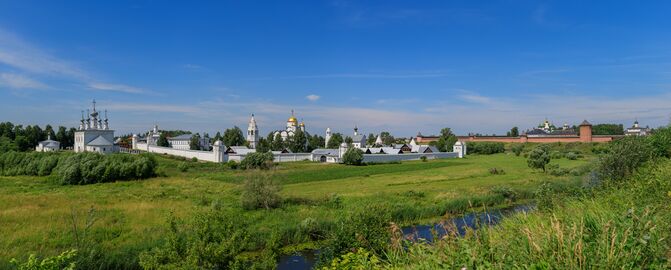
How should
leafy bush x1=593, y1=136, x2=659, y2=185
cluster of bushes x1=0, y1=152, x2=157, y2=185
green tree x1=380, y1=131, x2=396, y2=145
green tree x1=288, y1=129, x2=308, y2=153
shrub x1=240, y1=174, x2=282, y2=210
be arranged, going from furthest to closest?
green tree x1=380, y1=131, x2=396, y2=145 → green tree x1=288, y1=129, x2=308, y2=153 → cluster of bushes x1=0, y1=152, x2=157, y2=185 → shrub x1=240, y1=174, x2=282, y2=210 → leafy bush x1=593, y1=136, x2=659, y2=185

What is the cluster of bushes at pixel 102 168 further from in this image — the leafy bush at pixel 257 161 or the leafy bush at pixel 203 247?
the leafy bush at pixel 203 247

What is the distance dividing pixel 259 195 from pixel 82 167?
26921mm

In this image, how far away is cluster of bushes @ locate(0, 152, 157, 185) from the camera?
4206cm

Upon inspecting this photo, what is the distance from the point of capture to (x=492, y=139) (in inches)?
4596

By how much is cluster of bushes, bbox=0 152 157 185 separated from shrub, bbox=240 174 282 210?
986 inches

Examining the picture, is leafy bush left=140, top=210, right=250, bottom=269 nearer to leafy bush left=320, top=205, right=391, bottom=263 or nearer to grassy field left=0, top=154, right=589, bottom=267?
grassy field left=0, top=154, right=589, bottom=267

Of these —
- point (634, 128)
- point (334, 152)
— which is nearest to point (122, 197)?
point (334, 152)

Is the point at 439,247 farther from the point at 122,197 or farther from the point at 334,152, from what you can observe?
the point at 334,152

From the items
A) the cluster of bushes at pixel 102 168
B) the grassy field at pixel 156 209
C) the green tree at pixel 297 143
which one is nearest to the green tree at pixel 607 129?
the green tree at pixel 297 143

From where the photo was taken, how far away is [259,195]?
2528cm

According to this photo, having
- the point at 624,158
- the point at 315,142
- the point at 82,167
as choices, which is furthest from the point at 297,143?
the point at 624,158

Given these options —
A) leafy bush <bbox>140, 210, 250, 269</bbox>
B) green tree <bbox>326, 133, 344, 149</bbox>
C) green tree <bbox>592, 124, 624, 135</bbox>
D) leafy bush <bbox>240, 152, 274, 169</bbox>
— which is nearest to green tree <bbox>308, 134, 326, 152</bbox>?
green tree <bbox>326, 133, 344, 149</bbox>

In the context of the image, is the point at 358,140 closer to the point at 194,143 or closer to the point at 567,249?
the point at 194,143

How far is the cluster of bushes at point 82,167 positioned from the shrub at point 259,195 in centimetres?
2503
